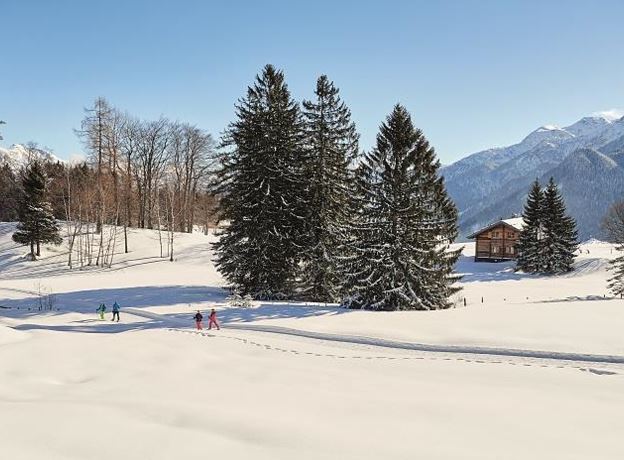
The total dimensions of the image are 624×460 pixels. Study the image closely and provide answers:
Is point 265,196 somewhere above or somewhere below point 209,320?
above

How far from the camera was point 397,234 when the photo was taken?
87.2 feet

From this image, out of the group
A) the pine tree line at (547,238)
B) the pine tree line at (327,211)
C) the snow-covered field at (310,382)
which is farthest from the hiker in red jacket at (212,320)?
the pine tree line at (547,238)

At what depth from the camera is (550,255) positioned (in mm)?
52281

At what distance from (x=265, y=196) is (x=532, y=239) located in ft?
117

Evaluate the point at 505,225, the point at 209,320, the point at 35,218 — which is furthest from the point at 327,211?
the point at 505,225

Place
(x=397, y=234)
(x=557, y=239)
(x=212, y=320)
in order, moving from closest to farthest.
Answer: (x=212, y=320), (x=397, y=234), (x=557, y=239)

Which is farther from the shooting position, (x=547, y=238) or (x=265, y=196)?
(x=547, y=238)

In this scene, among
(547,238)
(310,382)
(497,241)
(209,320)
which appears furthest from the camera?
(497,241)

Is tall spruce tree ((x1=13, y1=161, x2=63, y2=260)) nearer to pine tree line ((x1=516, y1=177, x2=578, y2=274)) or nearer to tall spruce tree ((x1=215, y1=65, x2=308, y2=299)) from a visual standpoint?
tall spruce tree ((x1=215, y1=65, x2=308, y2=299))

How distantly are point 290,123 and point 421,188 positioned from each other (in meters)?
10.2

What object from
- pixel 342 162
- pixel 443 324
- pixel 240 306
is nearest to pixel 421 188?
pixel 342 162

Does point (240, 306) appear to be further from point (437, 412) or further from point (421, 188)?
point (437, 412)

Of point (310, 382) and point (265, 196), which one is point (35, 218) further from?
point (310, 382)

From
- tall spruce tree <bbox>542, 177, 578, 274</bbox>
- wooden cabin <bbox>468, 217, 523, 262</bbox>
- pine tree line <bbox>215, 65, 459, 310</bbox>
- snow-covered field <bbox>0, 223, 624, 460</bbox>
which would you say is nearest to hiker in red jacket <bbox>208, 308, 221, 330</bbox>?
snow-covered field <bbox>0, 223, 624, 460</bbox>
